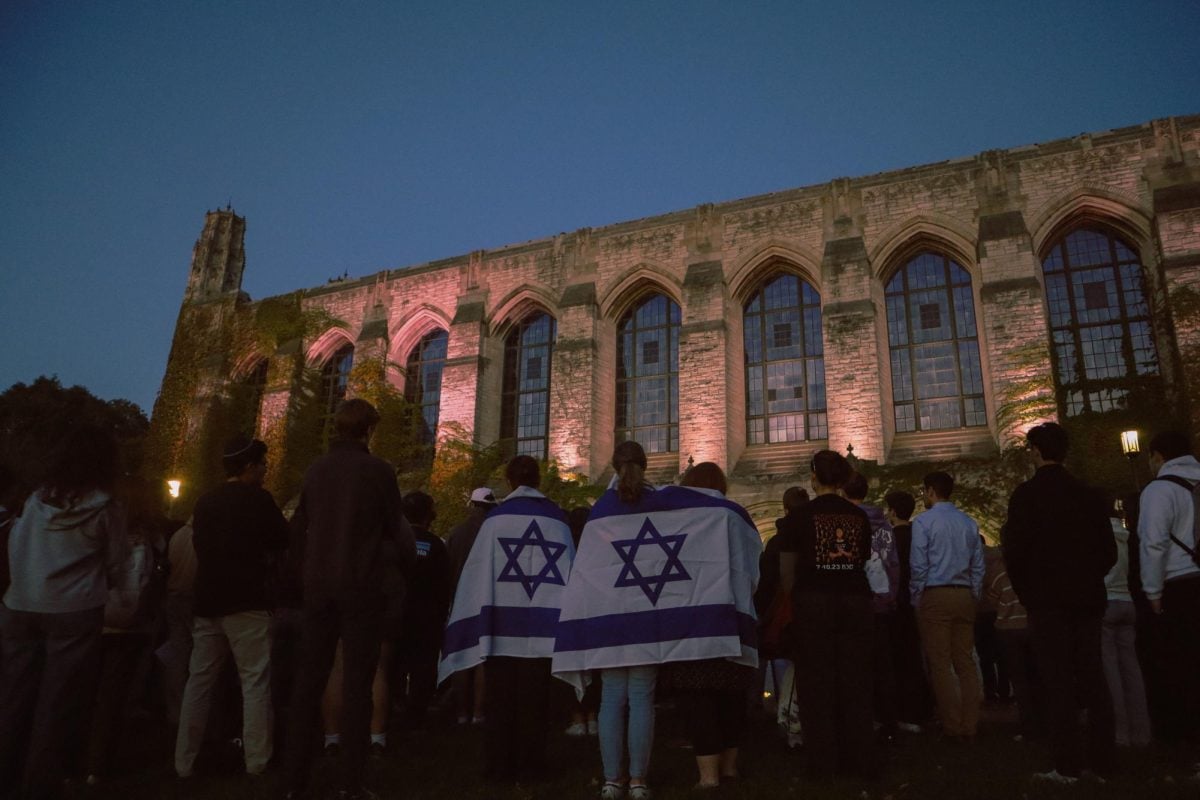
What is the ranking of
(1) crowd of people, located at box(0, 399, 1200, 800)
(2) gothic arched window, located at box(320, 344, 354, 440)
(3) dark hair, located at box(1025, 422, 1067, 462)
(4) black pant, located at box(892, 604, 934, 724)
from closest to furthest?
(1) crowd of people, located at box(0, 399, 1200, 800)
(3) dark hair, located at box(1025, 422, 1067, 462)
(4) black pant, located at box(892, 604, 934, 724)
(2) gothic arched window, located at box(320, 344, 354, 440)

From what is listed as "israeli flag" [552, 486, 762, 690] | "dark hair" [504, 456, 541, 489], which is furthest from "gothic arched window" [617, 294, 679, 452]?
"israeli flag" [552, 486, 762, 690]

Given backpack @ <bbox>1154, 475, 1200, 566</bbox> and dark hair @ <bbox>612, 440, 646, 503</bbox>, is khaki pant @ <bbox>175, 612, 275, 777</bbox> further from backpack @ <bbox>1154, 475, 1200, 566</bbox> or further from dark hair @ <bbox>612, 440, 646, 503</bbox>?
backpack @ <bbox>1154, 475, 1200, 566</bbox>

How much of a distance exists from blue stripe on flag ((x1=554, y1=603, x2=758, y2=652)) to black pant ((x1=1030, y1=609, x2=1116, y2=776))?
172cm

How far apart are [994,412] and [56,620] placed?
53.7 ft

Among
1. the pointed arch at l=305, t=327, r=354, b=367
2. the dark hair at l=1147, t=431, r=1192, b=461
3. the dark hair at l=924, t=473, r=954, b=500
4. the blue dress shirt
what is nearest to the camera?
the dark hair at l=1147, t=431, r=1192, b=461

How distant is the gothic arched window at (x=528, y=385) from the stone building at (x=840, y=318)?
0.20 ft

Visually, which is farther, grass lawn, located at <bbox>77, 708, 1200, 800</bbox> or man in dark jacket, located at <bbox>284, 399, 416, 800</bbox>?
grass lawn, located at <bbox>77, 708, 1200, 800</bbox>

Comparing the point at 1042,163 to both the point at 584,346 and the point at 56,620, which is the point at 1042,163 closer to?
the point at 584,346

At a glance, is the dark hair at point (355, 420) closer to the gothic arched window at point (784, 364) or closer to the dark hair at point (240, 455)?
the dark hair at point (240, 455)

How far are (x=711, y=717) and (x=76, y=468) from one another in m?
3.71

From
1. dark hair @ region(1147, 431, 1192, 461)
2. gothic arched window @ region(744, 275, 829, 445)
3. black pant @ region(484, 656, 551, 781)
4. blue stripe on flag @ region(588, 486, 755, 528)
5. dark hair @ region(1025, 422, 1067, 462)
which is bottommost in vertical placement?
black pant @ region(484, 656, 551, 781)

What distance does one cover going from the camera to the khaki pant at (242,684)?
16.2 feet

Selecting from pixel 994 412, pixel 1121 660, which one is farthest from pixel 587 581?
pixel 994 412

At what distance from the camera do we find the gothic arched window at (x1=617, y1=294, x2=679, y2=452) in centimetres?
2012
